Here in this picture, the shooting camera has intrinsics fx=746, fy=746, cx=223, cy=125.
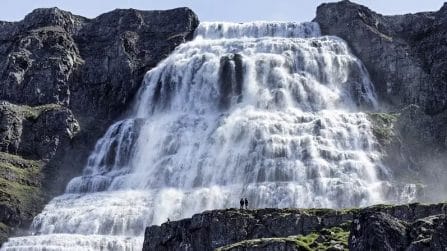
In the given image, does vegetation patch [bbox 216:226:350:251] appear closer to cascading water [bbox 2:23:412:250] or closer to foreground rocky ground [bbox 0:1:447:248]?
cascading water [bbox 2:23:412:250]

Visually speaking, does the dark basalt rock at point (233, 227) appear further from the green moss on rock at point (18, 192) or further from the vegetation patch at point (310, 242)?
the green moss on rock at point (18, 192)

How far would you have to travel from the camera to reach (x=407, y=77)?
445 feet

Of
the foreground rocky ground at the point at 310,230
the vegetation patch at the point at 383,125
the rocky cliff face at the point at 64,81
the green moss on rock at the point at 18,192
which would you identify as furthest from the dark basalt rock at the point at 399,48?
the green moss on rock at the point at 18,192

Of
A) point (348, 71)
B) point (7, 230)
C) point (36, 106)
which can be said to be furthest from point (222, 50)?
point (7, 230)

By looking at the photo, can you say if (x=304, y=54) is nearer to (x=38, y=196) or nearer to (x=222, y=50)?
(x=222, y=50)

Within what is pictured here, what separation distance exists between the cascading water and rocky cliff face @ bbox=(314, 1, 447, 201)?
3.29 metres

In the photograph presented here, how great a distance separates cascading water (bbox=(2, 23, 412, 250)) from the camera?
344ft

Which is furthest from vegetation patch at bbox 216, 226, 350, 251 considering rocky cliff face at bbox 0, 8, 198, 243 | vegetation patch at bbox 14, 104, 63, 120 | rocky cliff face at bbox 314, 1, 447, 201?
vegetation patch at bbox 14, 104, 63, 120

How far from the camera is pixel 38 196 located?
12325 centimetres

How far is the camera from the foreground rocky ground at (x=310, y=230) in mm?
52812

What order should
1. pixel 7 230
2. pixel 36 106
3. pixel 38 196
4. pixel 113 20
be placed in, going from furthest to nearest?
1. pixel 113 20
2. pixel 36 106
3. pixel 38 196
4. pixel 7 230

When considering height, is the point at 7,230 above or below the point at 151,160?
below

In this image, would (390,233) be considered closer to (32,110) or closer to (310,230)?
(310,230)

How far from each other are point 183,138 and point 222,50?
27433 mm
